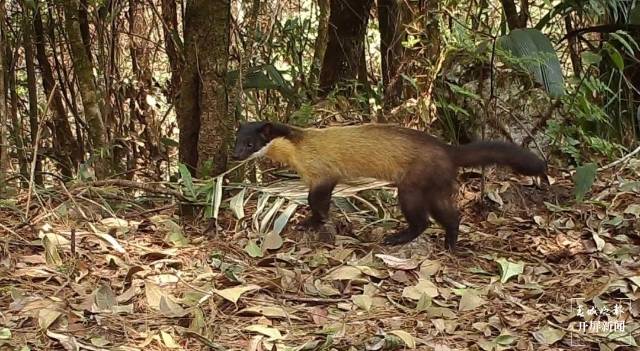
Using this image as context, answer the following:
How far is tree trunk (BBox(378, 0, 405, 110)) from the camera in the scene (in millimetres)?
6281

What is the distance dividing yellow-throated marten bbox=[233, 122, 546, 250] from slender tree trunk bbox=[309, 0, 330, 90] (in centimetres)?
229

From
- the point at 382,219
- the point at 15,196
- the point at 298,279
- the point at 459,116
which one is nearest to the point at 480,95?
the point at 459,116

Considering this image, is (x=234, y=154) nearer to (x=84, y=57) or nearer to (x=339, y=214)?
(x=339, y=214)

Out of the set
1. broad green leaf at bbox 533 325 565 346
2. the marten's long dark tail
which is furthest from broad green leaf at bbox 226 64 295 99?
broad green leaf at bbox 533 325 565 346

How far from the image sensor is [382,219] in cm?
512

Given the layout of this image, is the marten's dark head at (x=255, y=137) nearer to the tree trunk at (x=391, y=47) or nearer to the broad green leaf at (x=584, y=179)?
the tree trunk at (x=391, y=47)

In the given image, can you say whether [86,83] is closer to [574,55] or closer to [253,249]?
[253,249]

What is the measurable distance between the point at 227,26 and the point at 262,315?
6.23 ft

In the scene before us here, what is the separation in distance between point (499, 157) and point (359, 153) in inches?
33.2

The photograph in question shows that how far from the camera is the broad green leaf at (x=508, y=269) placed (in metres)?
4.21

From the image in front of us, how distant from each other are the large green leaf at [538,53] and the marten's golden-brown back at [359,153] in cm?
109

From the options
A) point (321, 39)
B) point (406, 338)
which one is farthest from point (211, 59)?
point (321, 39)

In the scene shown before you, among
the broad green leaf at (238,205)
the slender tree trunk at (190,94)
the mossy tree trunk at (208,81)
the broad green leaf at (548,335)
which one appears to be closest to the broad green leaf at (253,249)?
the broad green leaf at (238,205)

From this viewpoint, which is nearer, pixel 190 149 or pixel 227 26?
pixel 227 26
